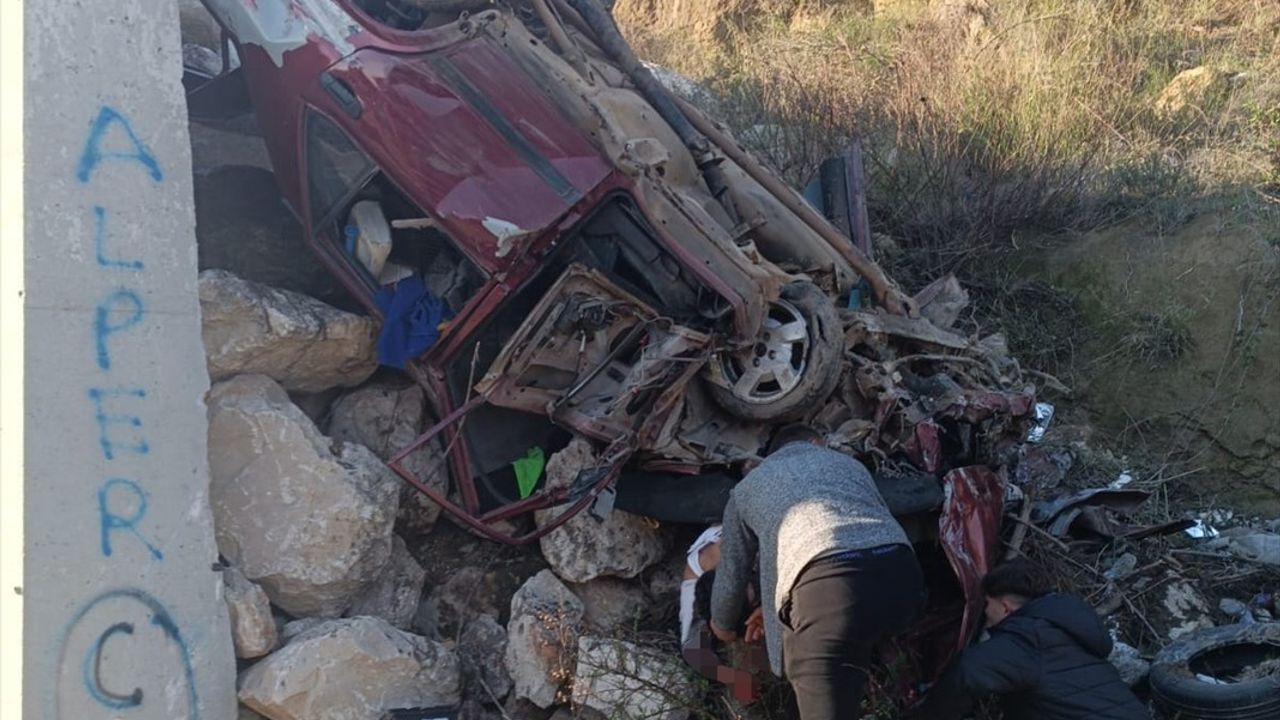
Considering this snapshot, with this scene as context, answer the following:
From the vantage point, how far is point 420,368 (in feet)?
15.0

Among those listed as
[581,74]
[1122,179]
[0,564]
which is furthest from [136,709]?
[1122,179]

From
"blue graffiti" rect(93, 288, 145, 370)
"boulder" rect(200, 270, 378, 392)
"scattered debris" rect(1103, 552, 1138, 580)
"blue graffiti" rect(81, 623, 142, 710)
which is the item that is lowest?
"scattered debris" rect(1103, 552, 1138, 580)

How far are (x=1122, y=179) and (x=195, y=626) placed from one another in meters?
6.20

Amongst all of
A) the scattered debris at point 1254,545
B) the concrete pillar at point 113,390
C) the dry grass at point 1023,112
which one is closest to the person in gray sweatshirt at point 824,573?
the concrete pillar at point 113,390

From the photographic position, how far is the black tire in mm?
4055

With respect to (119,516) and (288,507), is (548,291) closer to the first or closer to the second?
(288,507)

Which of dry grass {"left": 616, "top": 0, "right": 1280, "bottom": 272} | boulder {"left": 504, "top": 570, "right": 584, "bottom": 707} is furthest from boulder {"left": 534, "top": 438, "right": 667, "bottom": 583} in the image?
dry grass {"left": 616, "top": 0, "right": 1280, "bottom": 272}

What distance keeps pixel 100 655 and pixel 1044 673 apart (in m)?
2.96

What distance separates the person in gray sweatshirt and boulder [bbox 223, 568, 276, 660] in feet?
5.33

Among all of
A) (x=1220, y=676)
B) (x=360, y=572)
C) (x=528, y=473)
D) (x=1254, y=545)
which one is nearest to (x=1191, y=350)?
(x=1254, y=545)

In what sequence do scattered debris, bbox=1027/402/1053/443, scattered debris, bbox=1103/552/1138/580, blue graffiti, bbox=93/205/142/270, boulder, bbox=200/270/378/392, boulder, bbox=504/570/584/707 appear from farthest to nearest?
scattered debris, bbox=1027/402/1053/443 → scattered debris, bbox=1103/552/1138/580 → boulder, bbox=200/270/378/392 → boulder, bbox=504/570/584/707 → blue graffiti, bbox=93/205/142/270

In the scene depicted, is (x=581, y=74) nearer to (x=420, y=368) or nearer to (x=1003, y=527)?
(x=420, y=368)

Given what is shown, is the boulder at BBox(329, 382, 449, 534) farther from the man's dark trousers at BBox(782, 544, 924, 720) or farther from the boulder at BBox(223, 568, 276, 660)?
the man's dark trousers at BBox(782, 544, 924, 720)

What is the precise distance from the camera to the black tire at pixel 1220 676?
4.05 m
